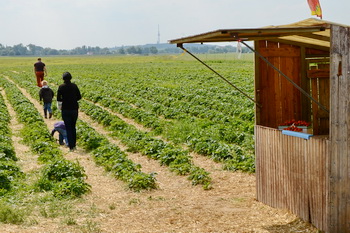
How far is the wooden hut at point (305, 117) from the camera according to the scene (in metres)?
7.33

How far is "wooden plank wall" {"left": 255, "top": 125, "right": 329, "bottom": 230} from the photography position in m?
7.67

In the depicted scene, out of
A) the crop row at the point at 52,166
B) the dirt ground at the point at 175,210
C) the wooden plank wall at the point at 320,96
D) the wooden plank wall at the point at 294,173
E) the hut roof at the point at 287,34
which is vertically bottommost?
the dirt ground at the point at 175,210

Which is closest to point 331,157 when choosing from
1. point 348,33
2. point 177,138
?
point 348,33

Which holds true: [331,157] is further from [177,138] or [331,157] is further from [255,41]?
[177,138]

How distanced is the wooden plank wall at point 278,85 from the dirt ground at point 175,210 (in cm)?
160

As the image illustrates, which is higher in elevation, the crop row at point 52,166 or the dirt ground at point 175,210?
the crop row at point 52,166

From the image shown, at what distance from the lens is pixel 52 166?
1164cm

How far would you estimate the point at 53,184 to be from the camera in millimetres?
10852

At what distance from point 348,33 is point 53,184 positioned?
6.48 meters

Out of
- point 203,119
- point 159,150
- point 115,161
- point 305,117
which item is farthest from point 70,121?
point 305,117

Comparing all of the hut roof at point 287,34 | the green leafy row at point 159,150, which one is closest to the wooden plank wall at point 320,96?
the hut roof at point 287,34

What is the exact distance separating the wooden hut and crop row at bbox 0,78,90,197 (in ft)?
11.7

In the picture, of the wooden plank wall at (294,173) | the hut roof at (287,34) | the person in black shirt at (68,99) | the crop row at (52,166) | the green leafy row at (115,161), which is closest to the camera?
the hut roof at (287,34)

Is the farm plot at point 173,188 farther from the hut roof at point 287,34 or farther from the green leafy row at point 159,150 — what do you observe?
the hut roof at point 287,34
